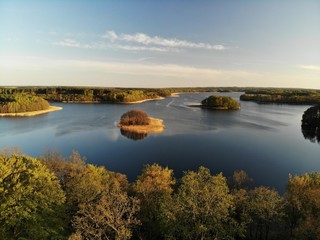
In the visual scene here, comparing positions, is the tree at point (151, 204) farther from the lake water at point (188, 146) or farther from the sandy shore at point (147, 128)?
the sandy shore at point (147, 128)

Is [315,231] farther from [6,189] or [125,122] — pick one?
[125,122]

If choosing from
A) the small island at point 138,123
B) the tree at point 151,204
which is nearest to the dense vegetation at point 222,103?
the small island at point 138,123

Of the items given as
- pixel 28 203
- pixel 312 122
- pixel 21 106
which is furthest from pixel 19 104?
pixel 28 203

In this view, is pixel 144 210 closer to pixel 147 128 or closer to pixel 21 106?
pixel 147 128

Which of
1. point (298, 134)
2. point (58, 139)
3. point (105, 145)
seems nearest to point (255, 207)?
point (105, 145)

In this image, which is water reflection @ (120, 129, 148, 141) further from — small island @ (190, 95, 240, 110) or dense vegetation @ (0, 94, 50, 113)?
small island @ (190, 95, 240, 110)

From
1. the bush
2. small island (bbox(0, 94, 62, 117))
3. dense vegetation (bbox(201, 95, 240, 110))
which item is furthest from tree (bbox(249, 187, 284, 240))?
dense vegetation (bbox(201, 95, 240, 110))
